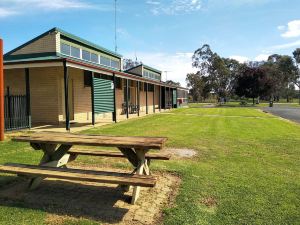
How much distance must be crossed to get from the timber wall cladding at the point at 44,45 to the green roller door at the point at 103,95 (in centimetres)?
354

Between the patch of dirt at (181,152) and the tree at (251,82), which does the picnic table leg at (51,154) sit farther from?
the tree at (251,82)

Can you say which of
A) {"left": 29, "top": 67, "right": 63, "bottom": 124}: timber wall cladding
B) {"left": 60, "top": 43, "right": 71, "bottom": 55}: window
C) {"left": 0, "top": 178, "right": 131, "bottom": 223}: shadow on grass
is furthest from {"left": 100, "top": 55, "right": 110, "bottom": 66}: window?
{"left": 0, "top": 178, "right": 131, "bottom": 223}: shadow on grass

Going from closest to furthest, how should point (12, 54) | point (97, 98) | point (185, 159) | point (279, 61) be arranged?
point (185, 159) < point (97, 98) < point (12, 54) < point (279, 61)

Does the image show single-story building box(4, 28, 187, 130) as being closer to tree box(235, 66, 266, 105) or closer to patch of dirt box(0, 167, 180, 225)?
patch of dirt box(0, 167, 180, 225)

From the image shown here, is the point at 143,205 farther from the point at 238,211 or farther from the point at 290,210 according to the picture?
the point at 290,210

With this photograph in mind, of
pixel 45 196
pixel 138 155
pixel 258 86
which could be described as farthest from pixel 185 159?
pixel 258 86

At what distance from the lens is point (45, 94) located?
16.7 m

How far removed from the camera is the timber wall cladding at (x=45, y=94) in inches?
649

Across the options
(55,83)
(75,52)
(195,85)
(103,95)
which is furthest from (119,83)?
(195,85)

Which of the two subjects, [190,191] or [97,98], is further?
[97,98]

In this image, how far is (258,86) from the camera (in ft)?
209

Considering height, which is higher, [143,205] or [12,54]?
[12,54]

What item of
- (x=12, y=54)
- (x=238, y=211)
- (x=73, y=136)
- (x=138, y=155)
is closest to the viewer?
(x=238, y=211)

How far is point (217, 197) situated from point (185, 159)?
283 cm
